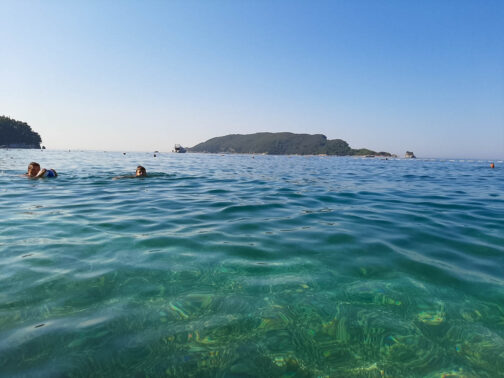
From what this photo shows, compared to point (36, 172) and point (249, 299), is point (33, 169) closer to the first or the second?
point (36, 172)

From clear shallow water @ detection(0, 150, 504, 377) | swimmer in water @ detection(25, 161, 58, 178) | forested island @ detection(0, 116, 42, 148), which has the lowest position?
clear shallow water @ detection(0, 150, 504, 377)

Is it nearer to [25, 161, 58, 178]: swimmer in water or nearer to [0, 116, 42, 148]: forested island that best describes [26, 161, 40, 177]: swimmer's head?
[25, 161, 58, 178]: swimmer in water

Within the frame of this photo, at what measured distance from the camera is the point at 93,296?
314cm

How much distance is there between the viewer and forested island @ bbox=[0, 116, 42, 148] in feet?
454

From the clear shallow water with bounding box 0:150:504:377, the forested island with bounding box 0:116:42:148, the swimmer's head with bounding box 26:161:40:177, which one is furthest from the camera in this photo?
the forested island with bounding box 0:116:42:148

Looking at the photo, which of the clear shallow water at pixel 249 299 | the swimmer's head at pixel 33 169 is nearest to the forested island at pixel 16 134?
the swimmer's head at pixel 33 169

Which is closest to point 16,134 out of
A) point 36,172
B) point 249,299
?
point 36,172

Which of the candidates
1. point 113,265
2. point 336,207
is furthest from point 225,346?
point 336,207

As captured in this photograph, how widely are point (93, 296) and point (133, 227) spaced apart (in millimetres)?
3083

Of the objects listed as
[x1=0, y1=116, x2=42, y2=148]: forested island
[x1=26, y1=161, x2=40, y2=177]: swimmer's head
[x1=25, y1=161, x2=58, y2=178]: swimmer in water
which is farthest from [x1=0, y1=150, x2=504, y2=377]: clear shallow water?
[x1=0, y1=116, x2=42, y2=148]: forested island

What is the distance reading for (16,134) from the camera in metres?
144

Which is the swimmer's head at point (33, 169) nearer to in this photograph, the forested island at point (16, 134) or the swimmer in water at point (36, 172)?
the swimmer in water at point (36, 172)

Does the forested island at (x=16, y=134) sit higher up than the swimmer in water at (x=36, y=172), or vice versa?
the forested island at (x=16, y=134)

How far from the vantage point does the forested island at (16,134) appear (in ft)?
454
